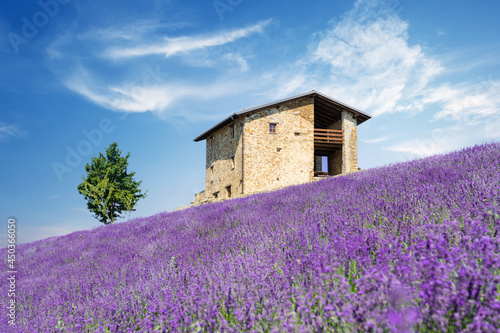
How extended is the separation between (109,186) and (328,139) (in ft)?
61.4

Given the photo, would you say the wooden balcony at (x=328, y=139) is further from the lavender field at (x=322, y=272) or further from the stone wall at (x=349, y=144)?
the lavender field at (x=322, y=272)

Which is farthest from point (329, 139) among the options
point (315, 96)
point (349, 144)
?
point (315, 96)

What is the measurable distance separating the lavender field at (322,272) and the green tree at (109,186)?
69.5ft

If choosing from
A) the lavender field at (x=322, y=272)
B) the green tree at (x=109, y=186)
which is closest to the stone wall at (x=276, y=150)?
the green tree at (x=109, y=186)

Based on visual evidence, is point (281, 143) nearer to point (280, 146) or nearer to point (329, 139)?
point (280, 146)

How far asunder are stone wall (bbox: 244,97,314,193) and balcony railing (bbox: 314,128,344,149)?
2.29 feet

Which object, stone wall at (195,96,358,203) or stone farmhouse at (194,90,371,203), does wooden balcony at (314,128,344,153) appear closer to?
stone farmhouse at (194,90,371,203)

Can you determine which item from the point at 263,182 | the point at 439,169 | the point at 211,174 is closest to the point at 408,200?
the point at 439,169

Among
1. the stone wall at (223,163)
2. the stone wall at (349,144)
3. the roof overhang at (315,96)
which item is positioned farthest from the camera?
the stone wall at (349,144)

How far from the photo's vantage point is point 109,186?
24.8 m

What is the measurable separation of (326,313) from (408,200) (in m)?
2.19

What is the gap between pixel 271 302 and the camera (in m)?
1.85

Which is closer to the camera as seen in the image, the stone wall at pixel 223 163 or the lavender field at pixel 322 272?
the lavender field at pixel 322 272

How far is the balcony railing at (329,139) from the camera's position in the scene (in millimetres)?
20281
